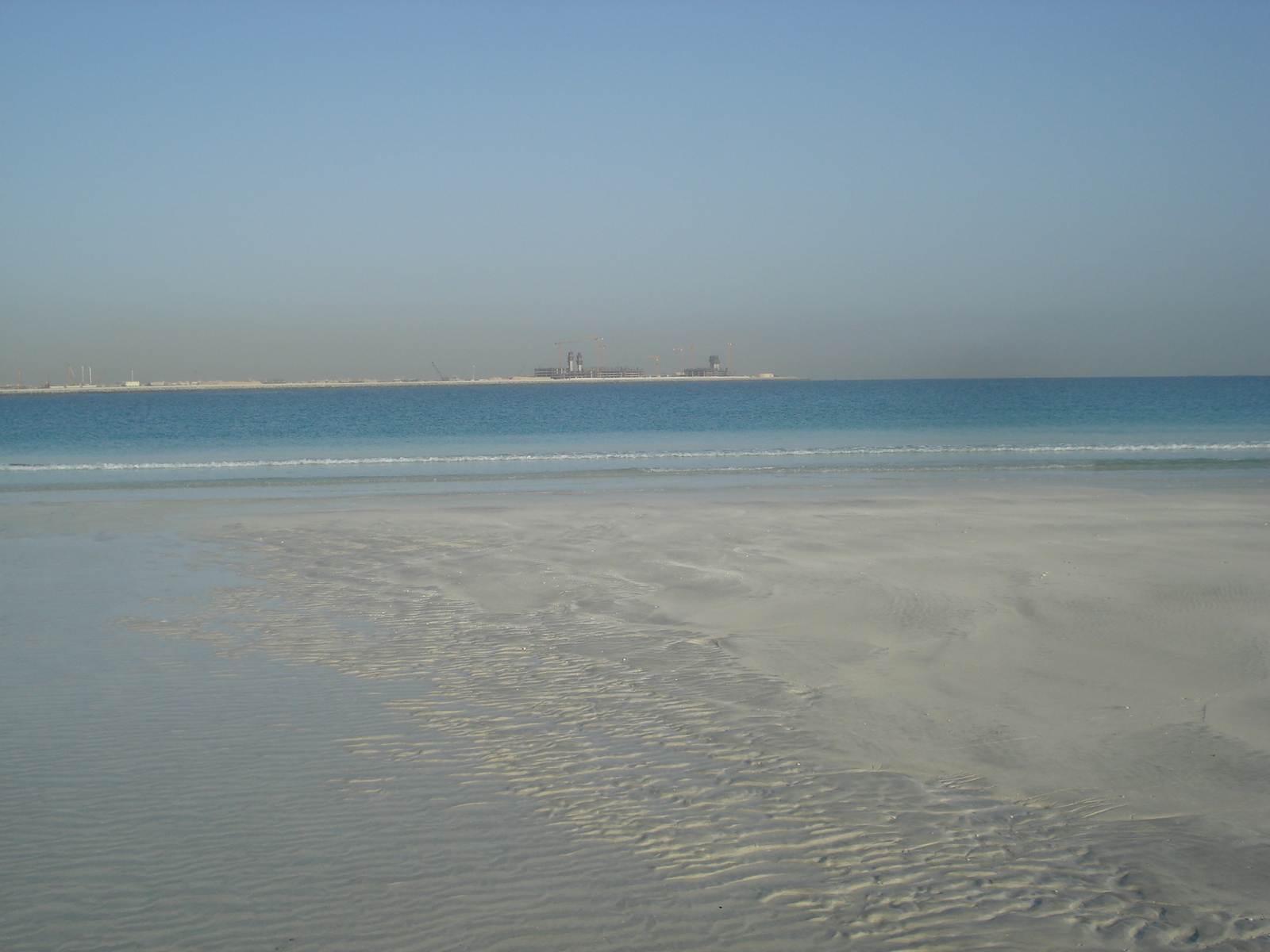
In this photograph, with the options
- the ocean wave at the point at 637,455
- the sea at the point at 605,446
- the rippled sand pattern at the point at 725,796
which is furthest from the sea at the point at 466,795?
the ocean wave at the point at 637,455

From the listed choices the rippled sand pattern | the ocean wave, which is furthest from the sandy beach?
the ocean wave

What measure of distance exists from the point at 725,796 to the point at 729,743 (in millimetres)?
713

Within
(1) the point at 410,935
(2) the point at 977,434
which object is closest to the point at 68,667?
(1) the point at 410,935

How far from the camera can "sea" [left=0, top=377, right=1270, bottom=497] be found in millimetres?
22703

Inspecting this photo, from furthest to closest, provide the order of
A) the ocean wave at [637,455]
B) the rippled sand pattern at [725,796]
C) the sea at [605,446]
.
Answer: the ocean wave at [637,455] → the sea at [605,446] → the rippled sand pattern at [725,796]

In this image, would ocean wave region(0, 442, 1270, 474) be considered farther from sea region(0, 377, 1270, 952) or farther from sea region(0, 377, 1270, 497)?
sea region(0, 377, 1270, 952)

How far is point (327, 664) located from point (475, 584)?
2906mm

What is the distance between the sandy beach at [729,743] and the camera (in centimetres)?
369

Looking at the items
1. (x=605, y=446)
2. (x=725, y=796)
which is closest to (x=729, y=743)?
(x=725, y=796)

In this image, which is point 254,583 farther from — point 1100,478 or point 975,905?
point 1100,478

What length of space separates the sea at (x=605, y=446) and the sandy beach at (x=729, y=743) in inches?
428

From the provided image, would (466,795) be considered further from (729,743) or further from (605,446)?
(605,446)

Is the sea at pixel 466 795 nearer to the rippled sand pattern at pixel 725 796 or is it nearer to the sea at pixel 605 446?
the rippled sand pattern at pixel 725 796

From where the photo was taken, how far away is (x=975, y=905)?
3693 mm
